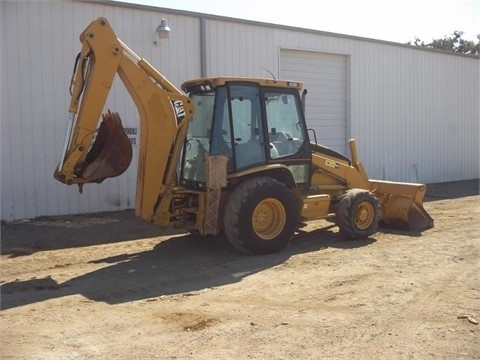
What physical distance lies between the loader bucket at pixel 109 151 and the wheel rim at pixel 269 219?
2037 millimetres

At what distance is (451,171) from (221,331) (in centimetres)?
1746

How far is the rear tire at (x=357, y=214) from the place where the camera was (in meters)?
9.21

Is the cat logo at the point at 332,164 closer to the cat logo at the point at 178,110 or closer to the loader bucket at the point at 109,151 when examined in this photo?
the cat logo at the point at 178,110

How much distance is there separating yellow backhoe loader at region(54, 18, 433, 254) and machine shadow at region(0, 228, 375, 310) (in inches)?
14.9

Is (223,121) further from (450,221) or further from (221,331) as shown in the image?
(450,221)

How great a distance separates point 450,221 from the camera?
11445 millimetres

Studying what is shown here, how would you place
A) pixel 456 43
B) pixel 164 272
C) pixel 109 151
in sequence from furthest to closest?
pixel 456 43 → pixel 109 151 → pixel 164 272

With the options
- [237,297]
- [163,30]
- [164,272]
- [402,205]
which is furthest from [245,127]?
[163,30]

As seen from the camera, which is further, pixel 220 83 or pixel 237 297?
pixel 220 83

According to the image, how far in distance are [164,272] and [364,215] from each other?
377cm

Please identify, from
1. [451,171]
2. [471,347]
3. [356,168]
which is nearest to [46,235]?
[356,168]

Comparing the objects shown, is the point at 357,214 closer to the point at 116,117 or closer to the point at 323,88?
the point at 116,117

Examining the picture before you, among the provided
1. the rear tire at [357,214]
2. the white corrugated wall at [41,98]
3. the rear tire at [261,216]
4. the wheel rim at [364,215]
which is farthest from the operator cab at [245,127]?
the white corrugated wall at [41,98]

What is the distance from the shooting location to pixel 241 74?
14.5m
